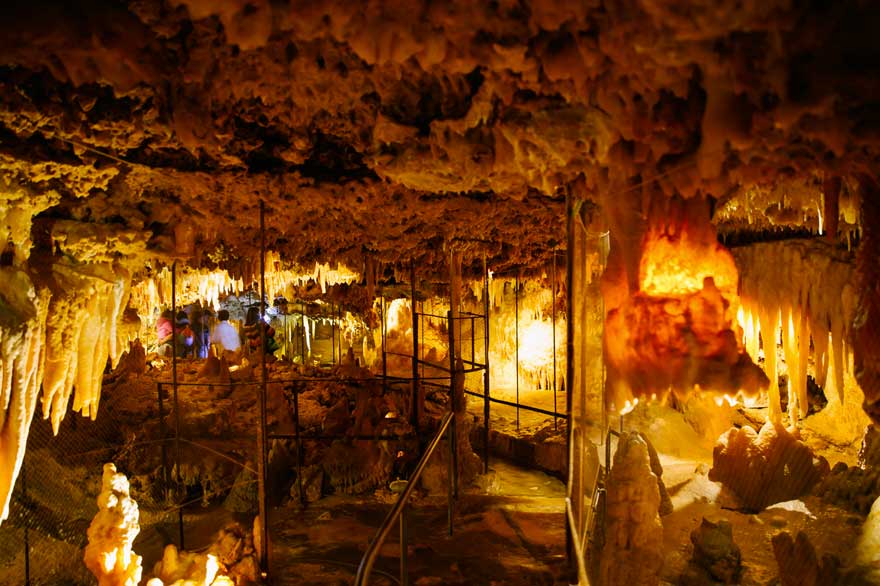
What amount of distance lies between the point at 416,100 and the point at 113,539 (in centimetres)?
442

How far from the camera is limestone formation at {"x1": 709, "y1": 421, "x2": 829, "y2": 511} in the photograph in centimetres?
707

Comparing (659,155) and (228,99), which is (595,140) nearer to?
(659,155)

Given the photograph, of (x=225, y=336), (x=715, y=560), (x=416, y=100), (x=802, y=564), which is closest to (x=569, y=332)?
(x=416, y=100)

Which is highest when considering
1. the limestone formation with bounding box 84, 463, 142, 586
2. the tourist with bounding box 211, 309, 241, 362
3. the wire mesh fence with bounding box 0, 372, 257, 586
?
the tourist with bounding box 211, 309, 241, 362

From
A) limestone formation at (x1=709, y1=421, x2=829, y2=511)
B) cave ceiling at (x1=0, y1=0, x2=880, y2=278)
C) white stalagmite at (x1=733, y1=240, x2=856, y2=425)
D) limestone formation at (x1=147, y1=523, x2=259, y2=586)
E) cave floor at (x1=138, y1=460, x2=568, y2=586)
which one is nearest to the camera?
cave ceiling at (x1=0, y1=0, x2=880, y2=278)

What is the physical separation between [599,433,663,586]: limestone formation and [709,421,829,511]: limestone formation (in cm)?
319

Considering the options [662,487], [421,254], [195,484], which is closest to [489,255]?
[421,254]

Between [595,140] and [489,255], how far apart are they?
458 cm

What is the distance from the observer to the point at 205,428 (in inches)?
382

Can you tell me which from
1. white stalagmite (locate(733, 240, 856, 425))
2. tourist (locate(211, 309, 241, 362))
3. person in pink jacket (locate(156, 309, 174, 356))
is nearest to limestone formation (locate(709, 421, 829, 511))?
white stalagmite (locate(733, 240, 856, 425))

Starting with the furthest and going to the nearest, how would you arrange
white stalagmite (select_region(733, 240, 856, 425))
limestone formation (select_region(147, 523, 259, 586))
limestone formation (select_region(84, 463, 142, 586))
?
1. white stalagmite (select_region(733, 240, 856, 425))
2. limestone formation (select_region(147, 523, 259, 586))
3. limestone formation (select_region(84, 463, 142, 586))

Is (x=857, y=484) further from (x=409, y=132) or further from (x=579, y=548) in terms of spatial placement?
(x=409, y=132)

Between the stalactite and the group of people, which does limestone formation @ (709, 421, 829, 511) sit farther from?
the group of people

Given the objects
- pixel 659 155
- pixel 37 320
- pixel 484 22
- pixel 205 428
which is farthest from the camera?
pixel 205 428
